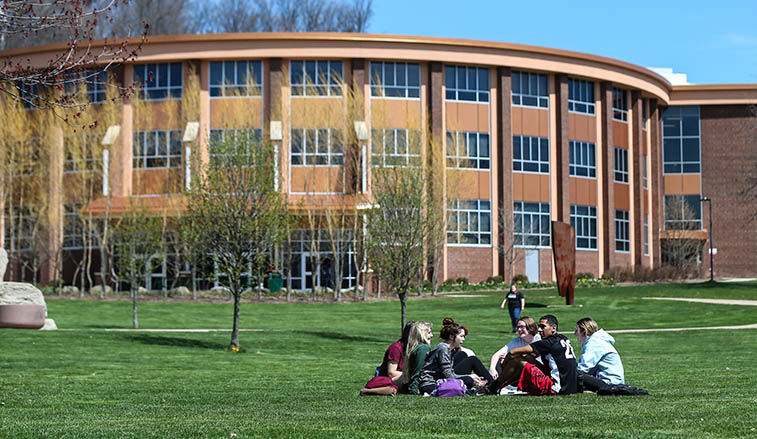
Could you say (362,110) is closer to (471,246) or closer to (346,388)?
(471,246)

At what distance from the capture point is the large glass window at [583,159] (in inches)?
2325

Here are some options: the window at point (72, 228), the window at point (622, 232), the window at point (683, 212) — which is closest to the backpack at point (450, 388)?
the window at point (72, 228)

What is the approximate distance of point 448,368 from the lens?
1384 cm

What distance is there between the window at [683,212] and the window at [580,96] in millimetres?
10400

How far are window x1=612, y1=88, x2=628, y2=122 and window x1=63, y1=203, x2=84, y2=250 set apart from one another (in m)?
31.0

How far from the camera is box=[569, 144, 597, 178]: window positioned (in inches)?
2325

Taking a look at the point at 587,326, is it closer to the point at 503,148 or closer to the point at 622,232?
the point at 503,148

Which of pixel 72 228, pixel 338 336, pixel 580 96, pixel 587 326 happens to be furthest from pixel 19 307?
pixel 580 96

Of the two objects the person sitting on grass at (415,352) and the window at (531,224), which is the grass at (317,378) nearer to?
the person sitting on grass at (415,352)

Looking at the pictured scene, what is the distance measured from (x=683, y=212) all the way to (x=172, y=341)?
45272mm

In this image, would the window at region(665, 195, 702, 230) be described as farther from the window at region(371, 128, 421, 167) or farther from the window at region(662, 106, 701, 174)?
the window at region(371, 128, 421, 167)

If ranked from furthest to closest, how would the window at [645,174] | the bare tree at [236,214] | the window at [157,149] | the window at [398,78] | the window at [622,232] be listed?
the window at [645,174] → the window at [622,232] → the window at [398,78] → the window at [157,149] → the bare tree at [236,214]

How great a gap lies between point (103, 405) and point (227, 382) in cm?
463

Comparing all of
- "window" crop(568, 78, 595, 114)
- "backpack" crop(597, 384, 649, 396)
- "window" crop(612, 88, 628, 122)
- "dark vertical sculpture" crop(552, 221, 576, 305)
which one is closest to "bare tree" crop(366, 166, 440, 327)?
"dark vertical sculpture" crop(552, 221, 576, 305)
